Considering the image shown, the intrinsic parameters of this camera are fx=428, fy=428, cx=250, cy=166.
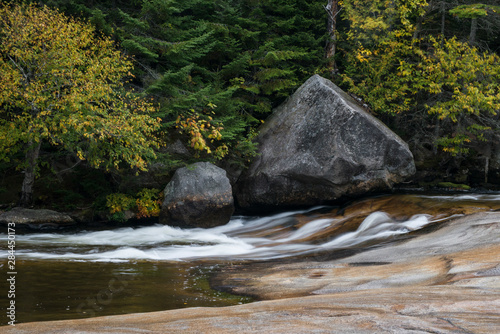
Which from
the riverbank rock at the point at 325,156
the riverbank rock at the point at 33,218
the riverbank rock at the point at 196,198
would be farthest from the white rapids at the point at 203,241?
the riverbank rock at the point at 325,156

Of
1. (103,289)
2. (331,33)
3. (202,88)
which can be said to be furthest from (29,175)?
(331,33)

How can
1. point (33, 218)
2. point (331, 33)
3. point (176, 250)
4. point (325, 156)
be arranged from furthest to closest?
point (331, 33) → point (325, 156) → point (33, 218) → point (176, 250)

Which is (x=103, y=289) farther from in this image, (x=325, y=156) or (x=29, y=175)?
(x=325, y=156)

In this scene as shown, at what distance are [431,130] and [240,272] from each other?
575 inches

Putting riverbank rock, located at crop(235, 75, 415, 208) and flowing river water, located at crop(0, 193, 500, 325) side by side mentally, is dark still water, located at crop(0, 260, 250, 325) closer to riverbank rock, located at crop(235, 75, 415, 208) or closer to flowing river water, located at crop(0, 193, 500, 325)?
flowing river water, located at crop(0, 193, 500, 325)

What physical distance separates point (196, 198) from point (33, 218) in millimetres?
4648

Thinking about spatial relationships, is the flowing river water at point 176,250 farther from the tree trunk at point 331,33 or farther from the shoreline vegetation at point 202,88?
the tree trunk at point 331,33

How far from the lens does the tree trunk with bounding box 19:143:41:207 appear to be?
12445 mm

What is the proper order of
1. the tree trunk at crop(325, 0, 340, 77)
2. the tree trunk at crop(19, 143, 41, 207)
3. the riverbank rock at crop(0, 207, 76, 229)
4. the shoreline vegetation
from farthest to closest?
1. the tree trunk at crop(325, 0, 340, 77)
2. the tree trunk at crop(19, 143, 41, 207)
3. the riverbank rock at crop(0, 207, 76, 229)
4. the shoreline vegetation

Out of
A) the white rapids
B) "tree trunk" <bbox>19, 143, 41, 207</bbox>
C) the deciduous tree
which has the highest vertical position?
the deciduous tree

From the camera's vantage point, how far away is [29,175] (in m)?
12.8

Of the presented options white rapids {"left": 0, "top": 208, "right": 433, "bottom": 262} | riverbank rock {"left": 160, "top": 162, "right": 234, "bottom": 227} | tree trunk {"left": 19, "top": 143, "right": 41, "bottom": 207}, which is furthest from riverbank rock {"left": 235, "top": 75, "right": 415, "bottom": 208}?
tree trunk {"left": 19, "top": 143, "right": 41, "bottom": 207}

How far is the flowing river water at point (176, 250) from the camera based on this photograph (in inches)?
217

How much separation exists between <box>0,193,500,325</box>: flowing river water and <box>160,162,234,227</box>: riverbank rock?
354mm
